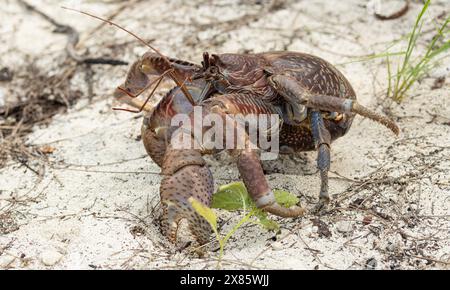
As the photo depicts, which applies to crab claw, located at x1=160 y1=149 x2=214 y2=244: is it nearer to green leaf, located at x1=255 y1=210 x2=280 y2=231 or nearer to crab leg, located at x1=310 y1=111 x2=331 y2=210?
green leaf, located at x1=255 y1=210 x2=280 y2=231

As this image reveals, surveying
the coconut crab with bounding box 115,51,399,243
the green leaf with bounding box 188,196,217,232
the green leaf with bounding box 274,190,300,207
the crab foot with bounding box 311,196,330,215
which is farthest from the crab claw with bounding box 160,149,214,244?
the crab foot with bounding box 311,196,330,215

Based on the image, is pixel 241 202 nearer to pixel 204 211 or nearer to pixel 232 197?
pixel 232 197

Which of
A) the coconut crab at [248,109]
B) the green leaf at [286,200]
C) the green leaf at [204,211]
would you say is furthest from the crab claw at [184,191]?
the green leaf at [286,200]

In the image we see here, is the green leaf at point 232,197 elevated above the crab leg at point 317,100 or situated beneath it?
situated beneath

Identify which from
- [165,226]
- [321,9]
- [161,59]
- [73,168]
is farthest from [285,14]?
[165,226]

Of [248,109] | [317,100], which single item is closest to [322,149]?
[317,100]

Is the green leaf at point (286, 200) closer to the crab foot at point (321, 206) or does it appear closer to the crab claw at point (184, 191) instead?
the crab foot at point (321, 206)
